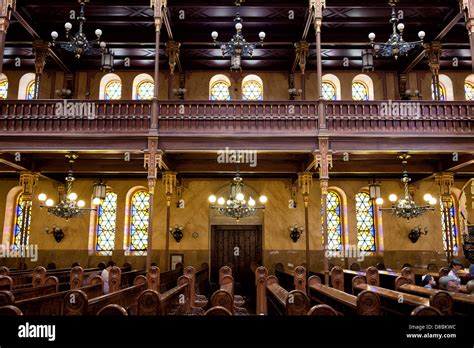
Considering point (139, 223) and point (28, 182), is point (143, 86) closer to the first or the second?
point (139, 223)

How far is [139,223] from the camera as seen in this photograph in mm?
22812

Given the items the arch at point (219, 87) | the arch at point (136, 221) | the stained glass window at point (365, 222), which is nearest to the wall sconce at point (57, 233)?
the arch at point (136, 221)

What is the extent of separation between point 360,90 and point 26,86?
17.7m

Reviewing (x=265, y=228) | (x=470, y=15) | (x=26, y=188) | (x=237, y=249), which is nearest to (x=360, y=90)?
(x=470, y=15)

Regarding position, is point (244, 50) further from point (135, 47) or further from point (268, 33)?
point (135, 47)

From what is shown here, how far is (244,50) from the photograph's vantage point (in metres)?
14.5

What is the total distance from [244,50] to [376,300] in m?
10.1

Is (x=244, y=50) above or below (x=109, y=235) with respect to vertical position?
above

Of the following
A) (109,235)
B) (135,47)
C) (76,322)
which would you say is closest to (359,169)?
(135,47)

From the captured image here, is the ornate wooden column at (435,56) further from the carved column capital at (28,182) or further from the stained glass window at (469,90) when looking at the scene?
the carved column capital at (28,182)

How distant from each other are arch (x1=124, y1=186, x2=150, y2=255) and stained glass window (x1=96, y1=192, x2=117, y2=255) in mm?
744

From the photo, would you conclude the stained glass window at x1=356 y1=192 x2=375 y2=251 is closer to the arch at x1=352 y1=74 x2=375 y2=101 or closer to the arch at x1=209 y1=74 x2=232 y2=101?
the arch at x1=352 y1=74 x2=375 y2=101

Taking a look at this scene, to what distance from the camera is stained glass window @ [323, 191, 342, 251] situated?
22.5 m

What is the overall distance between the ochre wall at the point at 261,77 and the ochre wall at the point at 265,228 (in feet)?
15.4
